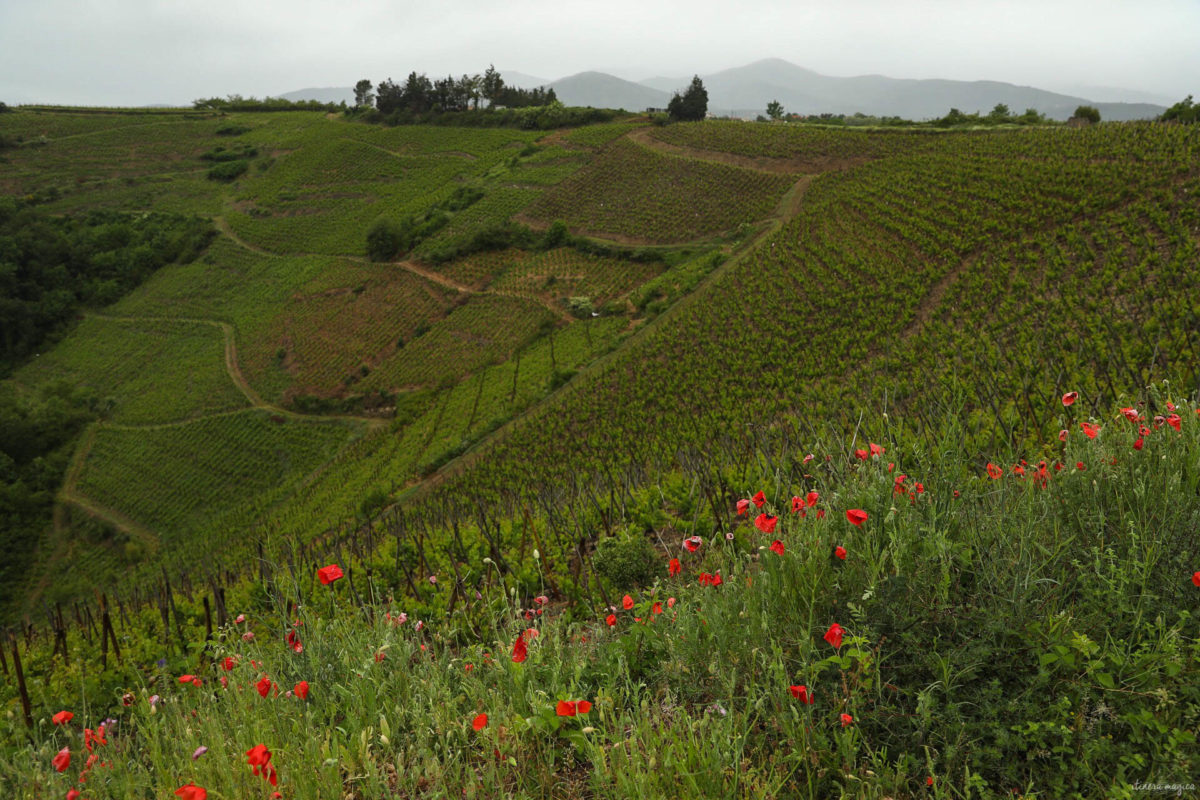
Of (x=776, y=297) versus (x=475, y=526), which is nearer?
(x=475, y=526)

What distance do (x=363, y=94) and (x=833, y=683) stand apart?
387 feet

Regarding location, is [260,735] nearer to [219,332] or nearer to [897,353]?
[897,353]

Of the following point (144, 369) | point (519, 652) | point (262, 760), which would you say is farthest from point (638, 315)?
point (144, 369)

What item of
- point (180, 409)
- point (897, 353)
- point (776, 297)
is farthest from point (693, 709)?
point (180, 409)

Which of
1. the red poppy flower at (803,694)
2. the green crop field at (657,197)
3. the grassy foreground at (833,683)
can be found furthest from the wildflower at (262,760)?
the green crop field at (657,197)

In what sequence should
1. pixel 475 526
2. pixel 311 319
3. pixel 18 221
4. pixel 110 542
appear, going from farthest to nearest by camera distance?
pixel 18 221
pixel 311 319
pixel 110 542
pixel 475 526

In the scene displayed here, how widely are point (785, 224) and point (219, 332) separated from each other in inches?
1943

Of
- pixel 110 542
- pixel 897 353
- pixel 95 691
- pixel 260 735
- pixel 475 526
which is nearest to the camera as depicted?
pixel 260 735

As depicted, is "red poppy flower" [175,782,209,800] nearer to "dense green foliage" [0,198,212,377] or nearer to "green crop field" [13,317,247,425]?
"green crop field" [13,317,247,425]

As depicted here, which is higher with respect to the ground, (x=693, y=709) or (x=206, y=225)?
(x=206, y=225)

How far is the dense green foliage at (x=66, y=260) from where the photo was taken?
60875 millimetres

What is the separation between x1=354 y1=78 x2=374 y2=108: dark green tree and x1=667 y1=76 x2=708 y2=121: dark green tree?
58.1 meters

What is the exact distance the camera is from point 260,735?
3.17m

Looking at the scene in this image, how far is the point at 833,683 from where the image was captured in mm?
2963
